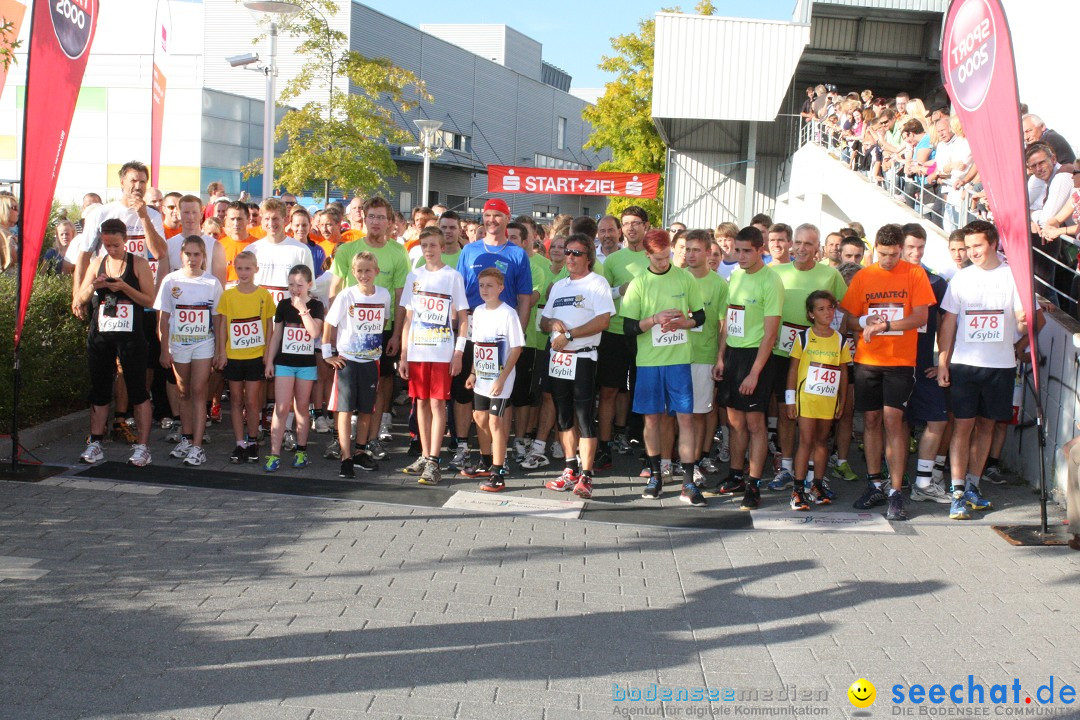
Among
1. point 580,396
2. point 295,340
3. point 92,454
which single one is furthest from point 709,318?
point 92,454

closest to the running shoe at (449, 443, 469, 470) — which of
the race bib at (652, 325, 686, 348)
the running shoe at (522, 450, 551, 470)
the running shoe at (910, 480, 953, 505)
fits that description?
the running shoe at (522, 450, 551, 470)

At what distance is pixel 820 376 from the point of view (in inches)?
297

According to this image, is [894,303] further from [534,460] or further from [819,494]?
[534,460]

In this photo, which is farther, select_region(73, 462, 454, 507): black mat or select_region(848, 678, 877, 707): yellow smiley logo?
select_region(73, 462, 454, 507): black mat

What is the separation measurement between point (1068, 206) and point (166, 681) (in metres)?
8.46

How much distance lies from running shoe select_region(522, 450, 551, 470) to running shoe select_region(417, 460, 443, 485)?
3.04 ft

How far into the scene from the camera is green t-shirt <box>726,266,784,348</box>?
756 cm

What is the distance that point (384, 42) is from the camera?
151 feet

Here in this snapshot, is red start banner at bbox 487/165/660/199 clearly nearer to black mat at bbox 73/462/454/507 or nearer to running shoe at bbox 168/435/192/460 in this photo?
running shoe at bbox 168/435/192/460

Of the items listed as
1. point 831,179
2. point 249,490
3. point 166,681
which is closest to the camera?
point 166,681

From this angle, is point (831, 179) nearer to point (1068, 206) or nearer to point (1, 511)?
point (1068, 206)

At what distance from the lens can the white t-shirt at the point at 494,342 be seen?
7.78m

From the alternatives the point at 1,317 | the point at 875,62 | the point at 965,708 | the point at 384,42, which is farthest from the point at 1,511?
the point at 384,42

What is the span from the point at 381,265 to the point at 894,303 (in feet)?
14.6
